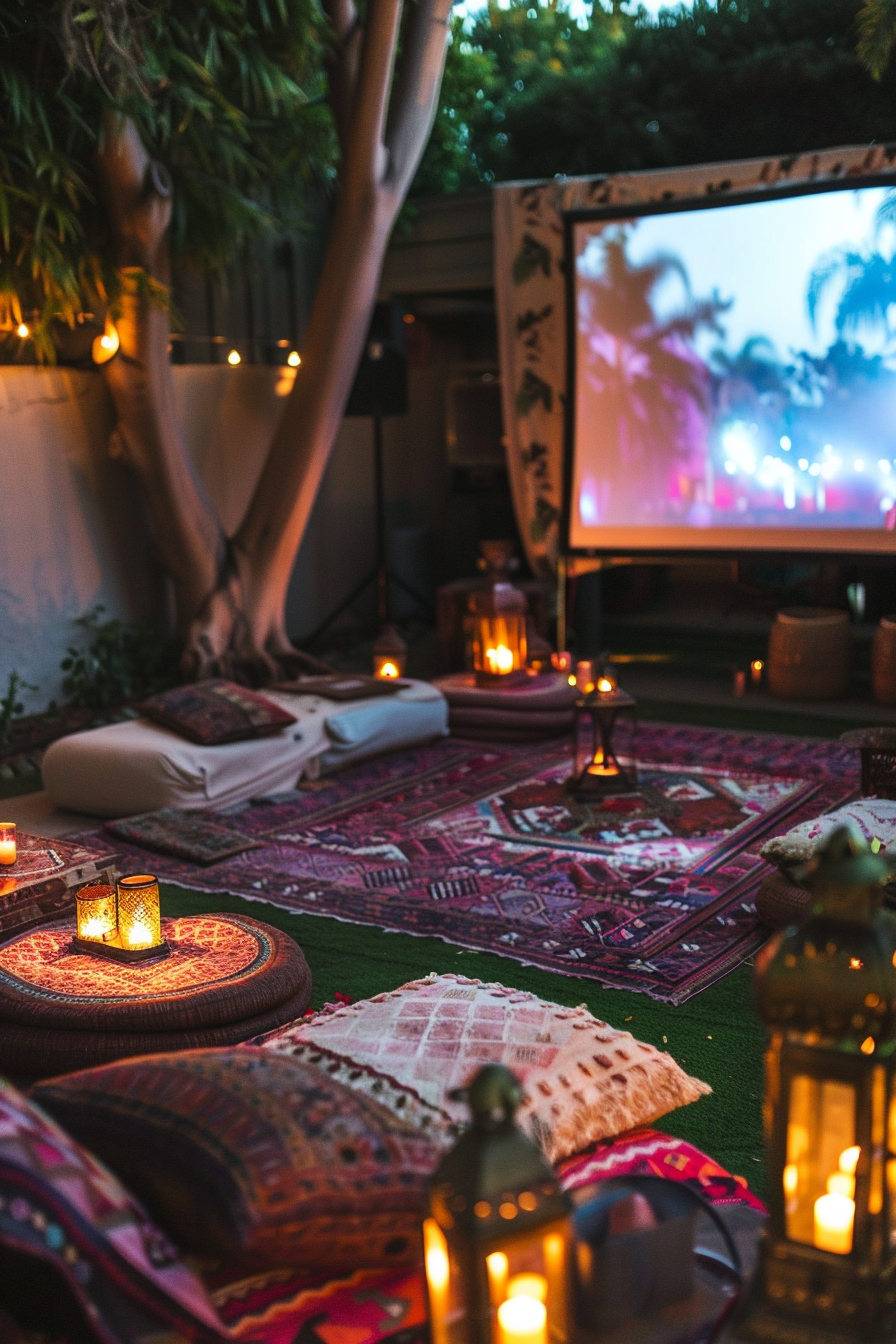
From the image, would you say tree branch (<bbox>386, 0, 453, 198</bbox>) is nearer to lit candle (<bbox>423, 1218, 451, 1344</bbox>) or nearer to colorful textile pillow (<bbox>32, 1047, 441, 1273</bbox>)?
colorful textile pillow (<bbox>32, 1047, 441, 1273</bbox>)

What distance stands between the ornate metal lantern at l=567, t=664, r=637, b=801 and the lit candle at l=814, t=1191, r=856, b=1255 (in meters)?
3.22

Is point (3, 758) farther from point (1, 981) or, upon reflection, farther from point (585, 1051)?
point (585, 1051)

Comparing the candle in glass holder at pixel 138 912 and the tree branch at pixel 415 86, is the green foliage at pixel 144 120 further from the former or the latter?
the candle in glass holder at pixel 138 912

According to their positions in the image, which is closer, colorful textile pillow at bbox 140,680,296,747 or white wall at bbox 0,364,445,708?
colorful textile pillow at bbox 140,680,296,747

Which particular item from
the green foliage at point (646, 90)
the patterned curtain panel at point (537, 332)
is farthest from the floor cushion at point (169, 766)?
the green foliage at point (646, 90)

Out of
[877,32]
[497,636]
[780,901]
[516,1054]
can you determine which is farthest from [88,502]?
[516,1054]

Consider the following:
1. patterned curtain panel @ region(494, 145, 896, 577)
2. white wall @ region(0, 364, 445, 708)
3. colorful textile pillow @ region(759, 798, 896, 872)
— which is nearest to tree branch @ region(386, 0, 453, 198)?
patterned curtain panel @ region(494, 145, 896, 577)

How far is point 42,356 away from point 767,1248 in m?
5.68

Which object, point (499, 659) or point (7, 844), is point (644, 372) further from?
point (7, 844)

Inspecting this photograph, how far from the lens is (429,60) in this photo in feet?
20.3

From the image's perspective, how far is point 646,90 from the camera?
28.4 feet

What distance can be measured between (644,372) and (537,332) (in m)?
0.84

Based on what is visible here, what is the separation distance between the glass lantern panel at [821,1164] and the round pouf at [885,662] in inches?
202

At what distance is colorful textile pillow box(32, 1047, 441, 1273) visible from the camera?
1.40 m
